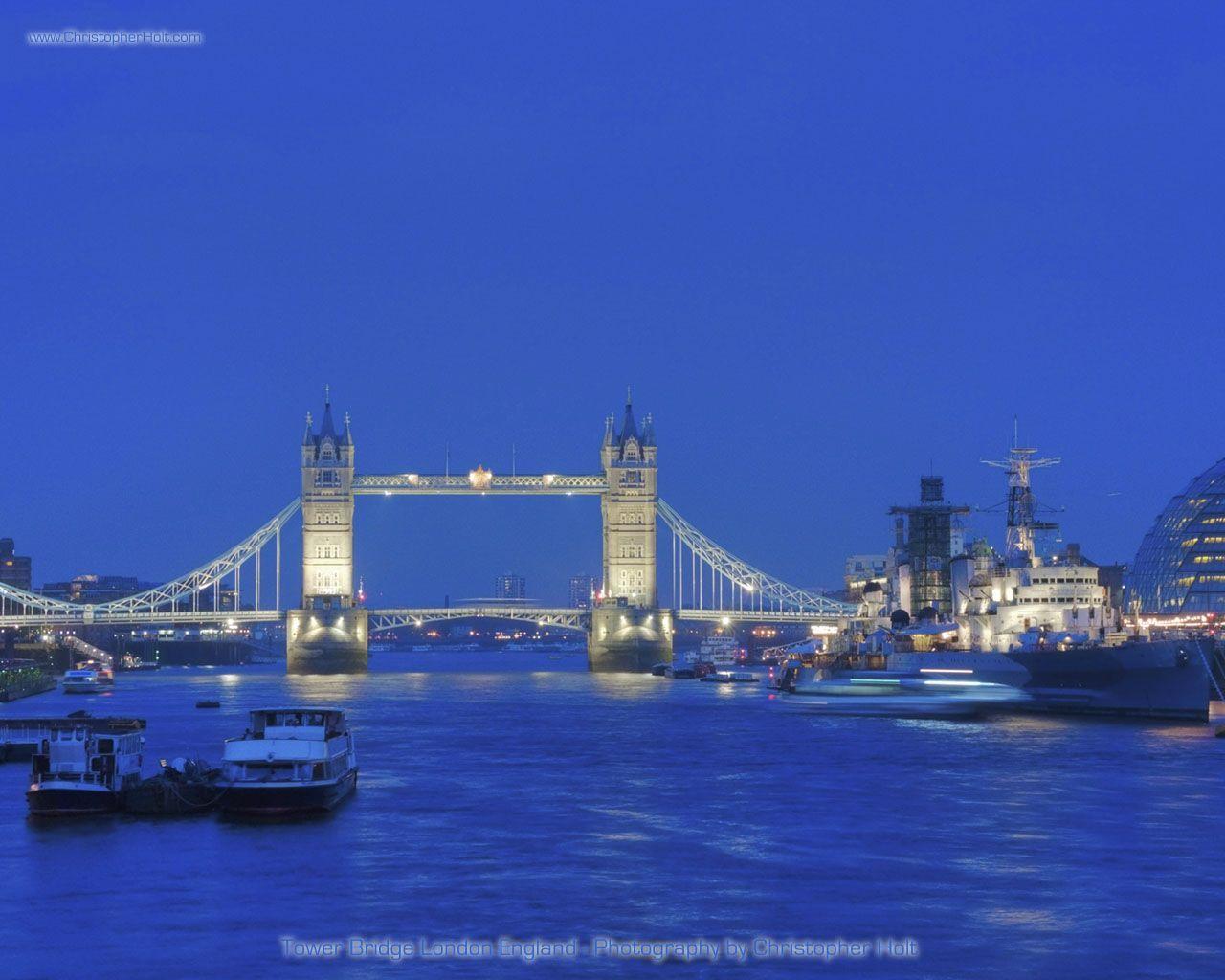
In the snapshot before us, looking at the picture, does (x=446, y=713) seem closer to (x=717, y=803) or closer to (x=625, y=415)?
(x=717, y=803)

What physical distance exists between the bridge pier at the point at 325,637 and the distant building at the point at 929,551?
156ft

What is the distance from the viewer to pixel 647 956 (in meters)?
28.2

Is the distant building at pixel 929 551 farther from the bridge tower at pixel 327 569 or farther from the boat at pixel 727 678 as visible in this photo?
the bridge tower at pixel 327 569

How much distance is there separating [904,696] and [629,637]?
63.3 meters

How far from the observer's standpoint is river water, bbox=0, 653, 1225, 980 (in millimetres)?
28531

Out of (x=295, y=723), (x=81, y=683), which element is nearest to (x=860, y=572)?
(x=81, y=683)

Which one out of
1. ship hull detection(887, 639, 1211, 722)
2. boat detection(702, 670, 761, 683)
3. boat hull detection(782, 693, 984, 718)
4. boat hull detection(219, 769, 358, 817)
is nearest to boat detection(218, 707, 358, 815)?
boat hull detection(219, 769, 358, 817)

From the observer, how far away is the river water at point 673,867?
93.6 ft

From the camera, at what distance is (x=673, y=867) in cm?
3619

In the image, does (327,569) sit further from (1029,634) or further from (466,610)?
(1029,634)

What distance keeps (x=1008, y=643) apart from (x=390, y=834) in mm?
48273

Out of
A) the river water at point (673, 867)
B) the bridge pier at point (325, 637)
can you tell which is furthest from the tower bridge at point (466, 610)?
the river water at point (673, 867)

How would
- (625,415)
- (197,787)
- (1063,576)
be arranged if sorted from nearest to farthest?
1. (197,787)
2. (1063,576)
3. (625,415)

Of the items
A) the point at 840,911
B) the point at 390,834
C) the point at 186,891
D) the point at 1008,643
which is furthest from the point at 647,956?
the point at 1008,643
